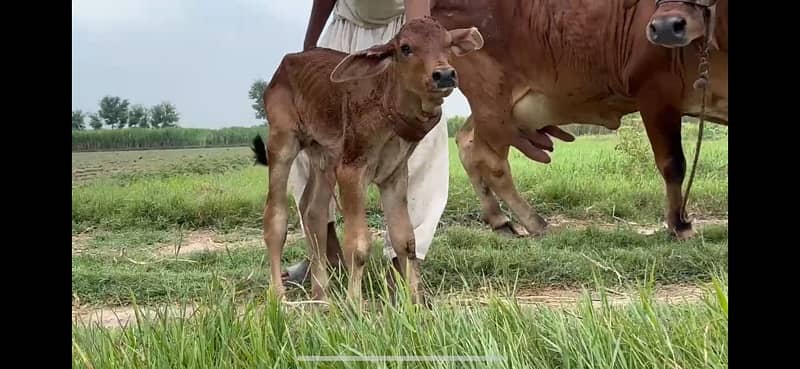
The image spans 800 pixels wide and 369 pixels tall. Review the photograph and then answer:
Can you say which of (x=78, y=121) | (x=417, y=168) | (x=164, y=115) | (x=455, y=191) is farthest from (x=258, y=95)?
(x=455, y=191)

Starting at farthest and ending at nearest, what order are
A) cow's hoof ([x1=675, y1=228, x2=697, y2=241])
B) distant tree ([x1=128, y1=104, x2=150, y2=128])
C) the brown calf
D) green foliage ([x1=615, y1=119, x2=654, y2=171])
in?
green foliage ([x1=615, y1=119, x2=654, y2=171]) → cow's hoof ([x1=675, y1=228, x2=697, y2=241]) → distant tree ([x1=128, y1=104, x2=150, y2=128]) → the brown calf

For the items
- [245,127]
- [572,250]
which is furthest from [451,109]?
[245,127]

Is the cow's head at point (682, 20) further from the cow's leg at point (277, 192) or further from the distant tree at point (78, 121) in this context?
the distant tree at point (78, 121)

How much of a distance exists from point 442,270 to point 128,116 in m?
1.13

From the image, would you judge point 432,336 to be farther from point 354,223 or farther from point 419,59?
point 419,59

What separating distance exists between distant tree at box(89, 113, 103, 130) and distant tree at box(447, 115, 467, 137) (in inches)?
68.0

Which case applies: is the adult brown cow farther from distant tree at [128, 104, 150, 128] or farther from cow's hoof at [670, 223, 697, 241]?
distant tree at [128, 104, 150, 128]

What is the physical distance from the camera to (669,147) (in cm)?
322

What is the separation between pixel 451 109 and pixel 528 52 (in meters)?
0.85

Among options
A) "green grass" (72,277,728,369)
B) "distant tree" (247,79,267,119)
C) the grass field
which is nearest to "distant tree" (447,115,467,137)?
the grass field

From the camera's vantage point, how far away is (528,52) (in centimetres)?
374

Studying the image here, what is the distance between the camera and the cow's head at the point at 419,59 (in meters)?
1.93

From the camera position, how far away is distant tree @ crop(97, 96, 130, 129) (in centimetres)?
232
